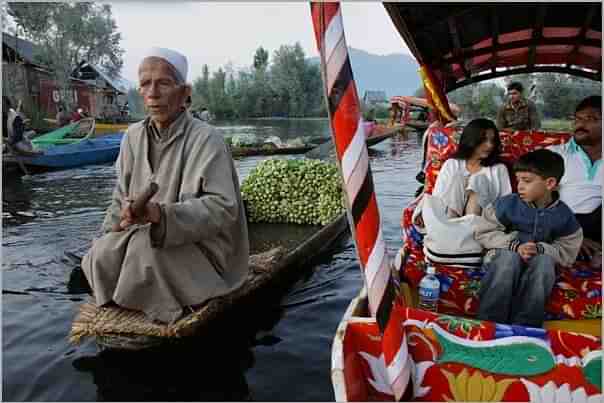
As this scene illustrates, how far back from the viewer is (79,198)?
8.03 meters

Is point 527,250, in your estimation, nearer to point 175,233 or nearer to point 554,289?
point 554,289

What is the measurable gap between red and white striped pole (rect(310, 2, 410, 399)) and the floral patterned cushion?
0.55 ft

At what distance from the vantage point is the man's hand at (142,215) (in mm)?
2174

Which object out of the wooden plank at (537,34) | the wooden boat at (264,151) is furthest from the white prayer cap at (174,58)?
the wooden boat at (264,151)

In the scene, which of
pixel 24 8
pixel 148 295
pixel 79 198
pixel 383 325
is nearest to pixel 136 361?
pixel 148 295

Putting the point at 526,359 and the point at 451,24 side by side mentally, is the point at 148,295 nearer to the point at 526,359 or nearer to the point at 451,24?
the point at 526,359

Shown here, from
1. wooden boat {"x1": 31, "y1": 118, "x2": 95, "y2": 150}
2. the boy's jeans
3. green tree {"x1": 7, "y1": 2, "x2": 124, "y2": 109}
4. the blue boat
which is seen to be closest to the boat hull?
the boy's jeans

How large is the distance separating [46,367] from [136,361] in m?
0.56

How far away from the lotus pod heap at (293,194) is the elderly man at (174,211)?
2.25 m

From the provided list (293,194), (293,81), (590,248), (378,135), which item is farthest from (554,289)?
(293,81)

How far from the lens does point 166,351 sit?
9.53 feet

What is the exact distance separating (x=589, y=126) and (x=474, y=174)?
725 mm

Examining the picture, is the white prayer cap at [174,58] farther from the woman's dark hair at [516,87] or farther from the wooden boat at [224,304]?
the woman's dark hair at [516,87]

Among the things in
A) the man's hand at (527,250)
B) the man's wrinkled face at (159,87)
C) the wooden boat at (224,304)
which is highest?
the man's wrinkled face at (159,87)
